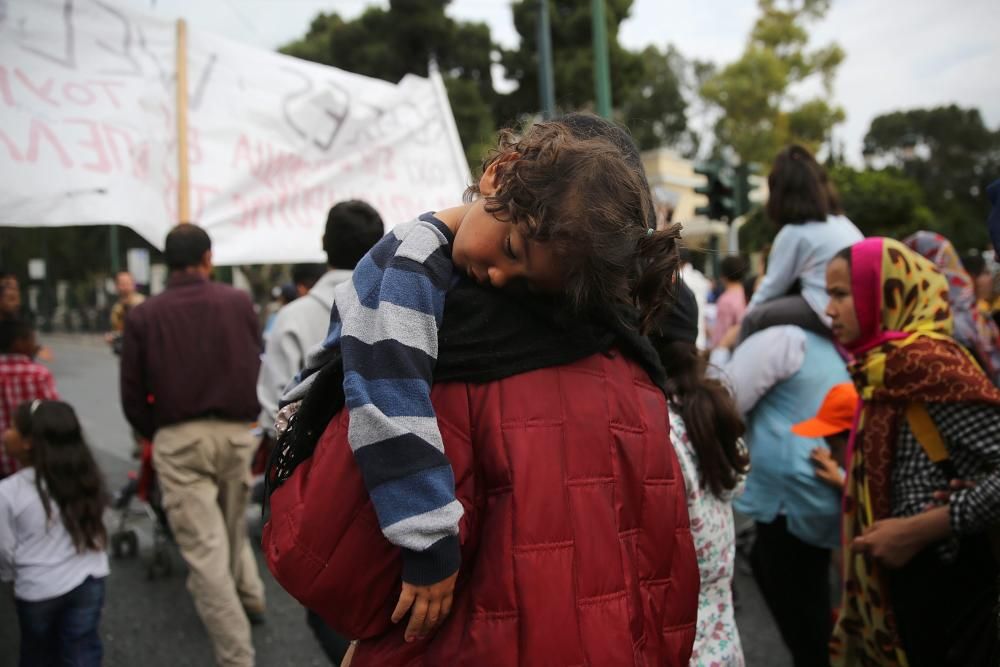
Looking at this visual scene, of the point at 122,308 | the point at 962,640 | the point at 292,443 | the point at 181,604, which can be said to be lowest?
the point at 181,604

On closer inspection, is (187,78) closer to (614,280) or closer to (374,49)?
(614,280)

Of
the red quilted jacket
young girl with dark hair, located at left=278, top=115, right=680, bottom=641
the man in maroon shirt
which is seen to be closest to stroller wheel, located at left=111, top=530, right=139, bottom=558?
the man in maroon shirt

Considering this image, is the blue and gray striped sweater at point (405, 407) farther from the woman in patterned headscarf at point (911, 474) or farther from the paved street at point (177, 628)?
the paved street at point (177, 628)

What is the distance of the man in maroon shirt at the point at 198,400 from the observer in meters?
3.55

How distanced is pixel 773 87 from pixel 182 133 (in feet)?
100

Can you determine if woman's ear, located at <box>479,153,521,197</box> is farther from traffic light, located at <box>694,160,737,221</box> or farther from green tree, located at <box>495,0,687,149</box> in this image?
green tree, located at <box>495,0,687,149</box>

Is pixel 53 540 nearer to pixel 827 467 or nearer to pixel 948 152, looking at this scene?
pixel 827 467

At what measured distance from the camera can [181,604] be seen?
448 centimetres

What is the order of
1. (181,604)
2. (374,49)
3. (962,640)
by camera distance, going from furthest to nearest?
(374,49)
(181,604)
(962,640)

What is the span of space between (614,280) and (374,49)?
80.9ft

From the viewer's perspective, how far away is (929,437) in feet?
6.96

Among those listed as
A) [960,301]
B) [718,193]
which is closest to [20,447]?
[960,301]

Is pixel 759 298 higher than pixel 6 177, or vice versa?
pixel 6 177

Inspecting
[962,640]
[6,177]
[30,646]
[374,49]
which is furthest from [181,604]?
[374,49]
